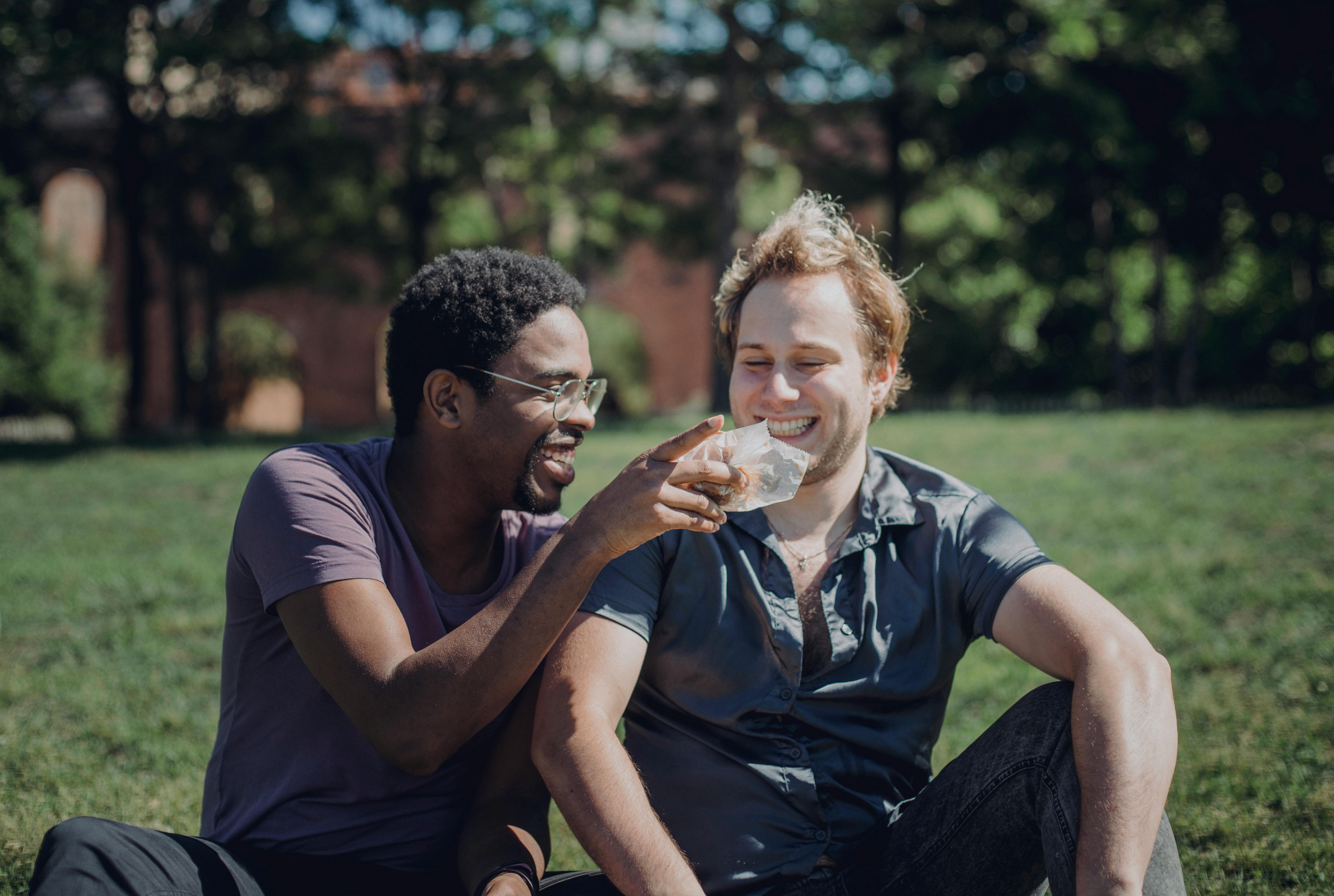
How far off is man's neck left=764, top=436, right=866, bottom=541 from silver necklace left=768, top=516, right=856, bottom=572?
0.04 feet

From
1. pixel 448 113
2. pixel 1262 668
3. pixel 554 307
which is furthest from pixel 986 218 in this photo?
pixel 554 307

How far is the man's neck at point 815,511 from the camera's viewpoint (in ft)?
9.52

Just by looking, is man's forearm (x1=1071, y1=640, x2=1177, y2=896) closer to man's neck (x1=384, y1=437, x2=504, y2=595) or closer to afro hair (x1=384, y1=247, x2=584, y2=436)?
man's neck (x1=384, y1=437, x2=504, y2=595)

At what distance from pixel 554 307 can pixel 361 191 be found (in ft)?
65.8

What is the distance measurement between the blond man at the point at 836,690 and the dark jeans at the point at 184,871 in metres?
0.48

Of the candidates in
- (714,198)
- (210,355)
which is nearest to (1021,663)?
(714,198)

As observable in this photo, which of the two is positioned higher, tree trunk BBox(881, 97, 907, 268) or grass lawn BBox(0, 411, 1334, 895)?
tree trunk BBox(881, 97, 907, 268)

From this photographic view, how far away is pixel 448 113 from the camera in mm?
20375

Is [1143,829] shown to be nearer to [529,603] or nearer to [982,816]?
[982,816]

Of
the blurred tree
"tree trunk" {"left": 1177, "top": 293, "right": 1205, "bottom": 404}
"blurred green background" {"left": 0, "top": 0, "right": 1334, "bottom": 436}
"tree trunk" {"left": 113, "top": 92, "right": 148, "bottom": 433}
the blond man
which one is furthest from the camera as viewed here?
"tree trunk" {"left": 1177, "top": 293, "right": 1205, "bottom": 404}

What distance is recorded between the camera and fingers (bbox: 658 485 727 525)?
222 centimetres

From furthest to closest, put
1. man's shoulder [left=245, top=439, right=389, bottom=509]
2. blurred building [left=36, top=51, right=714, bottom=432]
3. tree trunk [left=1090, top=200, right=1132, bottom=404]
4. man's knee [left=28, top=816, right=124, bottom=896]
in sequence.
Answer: blurred building [left=36, top=51, right=714, bottom=432], tree trunk [left=1090, top=200, right=1132, bottom=404], man's shoulder [left=245, top=439, right=389, bottom=509], man's knee [left=28, top=816, right=124, bottom=896]

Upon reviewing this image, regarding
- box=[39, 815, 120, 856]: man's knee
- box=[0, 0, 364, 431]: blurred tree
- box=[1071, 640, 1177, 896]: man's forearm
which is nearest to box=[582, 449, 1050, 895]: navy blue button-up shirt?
box=[1071, 640, 1177, 896]: man's forearm

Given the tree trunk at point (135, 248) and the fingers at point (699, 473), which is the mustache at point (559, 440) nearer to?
the fingers at point (699, 473)
